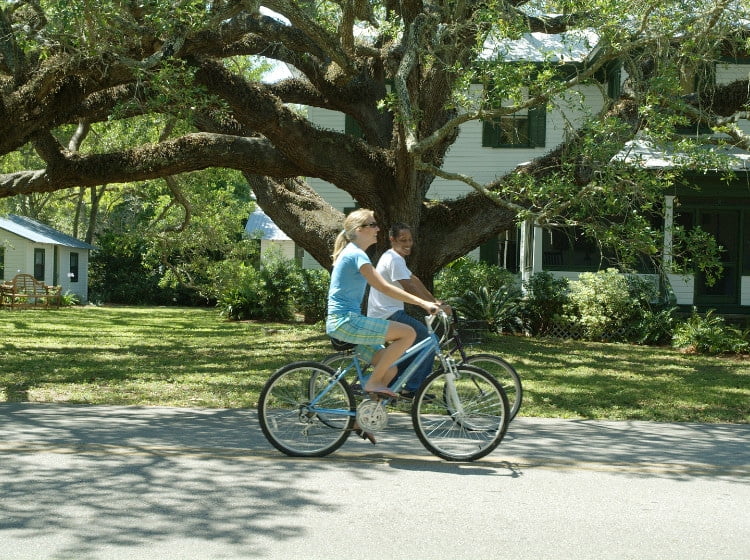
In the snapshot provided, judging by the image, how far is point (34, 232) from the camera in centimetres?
3812

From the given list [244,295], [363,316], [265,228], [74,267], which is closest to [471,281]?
[244,295]

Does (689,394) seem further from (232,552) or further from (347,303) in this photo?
(232,552)

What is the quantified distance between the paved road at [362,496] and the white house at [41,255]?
31257 millimetres

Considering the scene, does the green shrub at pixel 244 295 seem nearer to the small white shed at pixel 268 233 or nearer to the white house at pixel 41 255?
the small white shed at pixel 268 233

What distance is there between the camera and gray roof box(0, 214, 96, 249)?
36969mm

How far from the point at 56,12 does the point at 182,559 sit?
908 cm

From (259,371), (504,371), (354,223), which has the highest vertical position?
(354,223)

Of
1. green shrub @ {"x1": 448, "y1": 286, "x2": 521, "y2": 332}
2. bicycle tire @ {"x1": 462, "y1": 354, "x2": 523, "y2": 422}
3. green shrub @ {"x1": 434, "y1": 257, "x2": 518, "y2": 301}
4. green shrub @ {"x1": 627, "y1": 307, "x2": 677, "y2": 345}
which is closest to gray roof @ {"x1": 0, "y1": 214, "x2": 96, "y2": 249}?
green shrub @ {"x1": 434, "y1": 257, "x2": 518, "y2": 301}

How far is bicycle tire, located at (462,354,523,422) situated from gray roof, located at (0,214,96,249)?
32.4 metres

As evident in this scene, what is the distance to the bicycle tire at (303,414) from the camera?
7.00m

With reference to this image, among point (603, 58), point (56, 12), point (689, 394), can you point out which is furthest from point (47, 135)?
point (689, 394)

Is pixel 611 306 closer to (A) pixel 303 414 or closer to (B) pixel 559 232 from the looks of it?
(B) pixel 559 232

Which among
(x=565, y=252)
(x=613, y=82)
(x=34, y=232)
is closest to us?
(x=565, y=252)

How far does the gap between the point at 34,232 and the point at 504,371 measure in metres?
34.1
